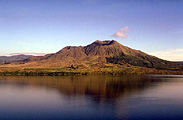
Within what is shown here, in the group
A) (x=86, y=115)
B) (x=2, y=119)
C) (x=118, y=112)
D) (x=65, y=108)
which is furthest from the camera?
(x=65, y=108)

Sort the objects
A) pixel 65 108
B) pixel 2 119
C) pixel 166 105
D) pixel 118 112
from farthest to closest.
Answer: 1. pixel 166 105
2. pixel 65 108
3. pixel 118 112
4. pixel 2 119

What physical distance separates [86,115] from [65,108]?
11348 millimetres

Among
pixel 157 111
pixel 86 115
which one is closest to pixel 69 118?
pixel 86 115

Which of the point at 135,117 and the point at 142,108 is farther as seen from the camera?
the point at 142,108

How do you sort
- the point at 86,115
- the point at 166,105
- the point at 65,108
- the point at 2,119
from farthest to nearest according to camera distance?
the point at 166,105 < the point at 65,108 < the point at 86,115 < the point at 2,119

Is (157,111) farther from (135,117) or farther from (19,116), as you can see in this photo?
(19,116)

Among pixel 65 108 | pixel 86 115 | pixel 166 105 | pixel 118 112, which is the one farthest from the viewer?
pixel 166 105

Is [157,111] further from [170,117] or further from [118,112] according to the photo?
[118,112]

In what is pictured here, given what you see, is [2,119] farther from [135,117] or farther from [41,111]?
[135,117]

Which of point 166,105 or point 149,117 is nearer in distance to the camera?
point 149,117

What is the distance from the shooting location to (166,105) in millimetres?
69938

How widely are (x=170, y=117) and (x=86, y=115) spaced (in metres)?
24.5

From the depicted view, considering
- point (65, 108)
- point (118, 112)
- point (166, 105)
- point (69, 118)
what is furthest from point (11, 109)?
point (166, 105)

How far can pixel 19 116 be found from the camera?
5497cm
